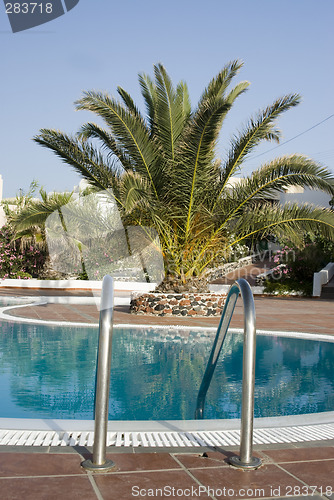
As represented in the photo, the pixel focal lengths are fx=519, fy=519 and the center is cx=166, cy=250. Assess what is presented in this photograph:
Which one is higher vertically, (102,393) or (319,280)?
(319,280)

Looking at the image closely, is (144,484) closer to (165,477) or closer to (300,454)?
(165,477)

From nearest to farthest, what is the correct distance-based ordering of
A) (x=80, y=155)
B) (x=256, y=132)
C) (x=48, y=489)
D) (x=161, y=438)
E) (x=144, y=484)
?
(x=48, y=489), (x=144, y=484), (x=161, y=438), (x=256, y=132), (x=80, y=155)

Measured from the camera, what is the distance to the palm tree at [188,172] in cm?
1224

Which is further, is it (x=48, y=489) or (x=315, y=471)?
(x=315, y=471)

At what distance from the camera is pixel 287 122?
12.0m

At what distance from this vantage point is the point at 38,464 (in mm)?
2965

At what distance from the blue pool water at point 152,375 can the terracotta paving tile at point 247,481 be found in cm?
191

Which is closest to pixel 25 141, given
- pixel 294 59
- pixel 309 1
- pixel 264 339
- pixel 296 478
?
pixel 264 339

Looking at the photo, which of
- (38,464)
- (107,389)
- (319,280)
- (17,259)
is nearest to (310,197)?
(319,280)

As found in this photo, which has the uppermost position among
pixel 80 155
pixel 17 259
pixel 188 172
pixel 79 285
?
pixel 80 155

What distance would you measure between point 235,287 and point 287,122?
29.7 ft

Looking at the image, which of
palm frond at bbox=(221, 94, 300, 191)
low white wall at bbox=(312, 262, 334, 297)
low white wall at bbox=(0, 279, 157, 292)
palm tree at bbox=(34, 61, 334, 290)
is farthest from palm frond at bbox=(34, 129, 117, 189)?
low white wall at bbox=(312, 262, 334, 297)

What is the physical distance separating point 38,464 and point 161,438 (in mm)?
915

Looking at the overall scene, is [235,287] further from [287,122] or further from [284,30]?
[284,30]
